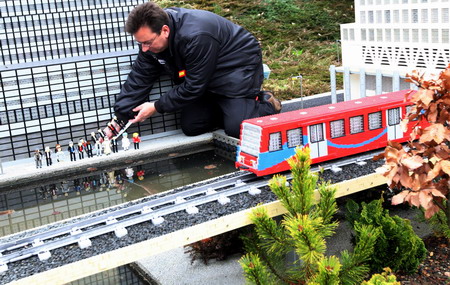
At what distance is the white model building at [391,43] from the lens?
47.0 feet

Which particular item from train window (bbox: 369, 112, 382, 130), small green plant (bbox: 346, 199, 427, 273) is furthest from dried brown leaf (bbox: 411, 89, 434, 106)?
train window (bbox: 369, 112, 382, 130)

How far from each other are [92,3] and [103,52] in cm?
213

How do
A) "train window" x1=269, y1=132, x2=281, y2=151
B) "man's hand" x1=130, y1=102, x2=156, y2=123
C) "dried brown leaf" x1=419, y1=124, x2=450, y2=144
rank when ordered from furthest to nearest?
1. "man's hand" x1=130, y1=102, x2=156, y2=123
2. "train window" x1=269, y1=132, x2=281, y2=151
3. "dried brown leaf" x1=419, y1=124, x2=450, y2=144

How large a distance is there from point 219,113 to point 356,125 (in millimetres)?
6174

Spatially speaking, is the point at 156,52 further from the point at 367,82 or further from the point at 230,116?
the point at 367,82

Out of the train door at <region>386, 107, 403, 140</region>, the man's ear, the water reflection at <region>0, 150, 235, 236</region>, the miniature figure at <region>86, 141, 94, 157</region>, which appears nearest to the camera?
the train door at <region>386, 107, 403, 140</region>

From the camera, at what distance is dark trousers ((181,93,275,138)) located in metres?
14.2

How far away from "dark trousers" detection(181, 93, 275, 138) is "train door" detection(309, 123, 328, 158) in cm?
473

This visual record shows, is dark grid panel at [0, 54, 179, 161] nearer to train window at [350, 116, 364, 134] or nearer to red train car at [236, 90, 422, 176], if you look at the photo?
red train car at [236, 90, 422, 176]

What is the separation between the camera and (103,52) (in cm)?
1681

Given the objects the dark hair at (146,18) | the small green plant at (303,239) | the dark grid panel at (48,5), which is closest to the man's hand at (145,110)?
the dark hair at (146,18)

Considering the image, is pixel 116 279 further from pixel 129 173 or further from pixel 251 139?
pixel 129 173

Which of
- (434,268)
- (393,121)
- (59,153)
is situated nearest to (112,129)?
(59,153)

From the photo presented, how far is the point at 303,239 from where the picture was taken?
6.01 meters
